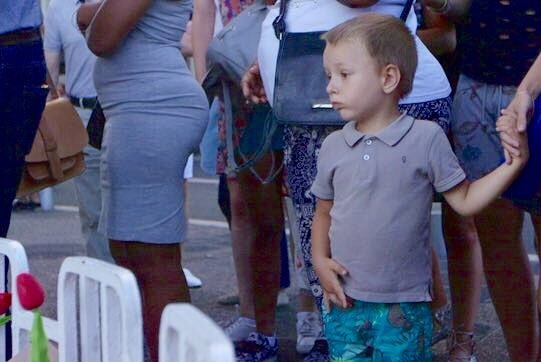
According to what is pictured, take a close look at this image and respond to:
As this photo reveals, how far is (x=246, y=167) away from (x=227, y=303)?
1.69 m

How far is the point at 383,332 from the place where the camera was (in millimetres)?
3035

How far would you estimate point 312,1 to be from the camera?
11.6ft

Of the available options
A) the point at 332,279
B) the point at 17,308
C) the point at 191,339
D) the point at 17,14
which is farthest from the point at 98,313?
the point at 17,14

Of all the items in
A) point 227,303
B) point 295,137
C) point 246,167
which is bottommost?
point 227,303

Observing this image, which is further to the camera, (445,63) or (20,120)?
(445,63)

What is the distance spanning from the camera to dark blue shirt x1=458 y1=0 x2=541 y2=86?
341cm

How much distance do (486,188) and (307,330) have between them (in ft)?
6.80

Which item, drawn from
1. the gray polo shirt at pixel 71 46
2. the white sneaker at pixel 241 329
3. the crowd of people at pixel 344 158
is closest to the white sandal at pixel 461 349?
the crowd of people at pixel 344 158

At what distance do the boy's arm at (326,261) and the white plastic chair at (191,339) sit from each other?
1285 mm

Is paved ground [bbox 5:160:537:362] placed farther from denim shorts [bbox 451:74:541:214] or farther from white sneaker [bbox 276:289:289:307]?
denim shorts [bbox 451:74:541:214]

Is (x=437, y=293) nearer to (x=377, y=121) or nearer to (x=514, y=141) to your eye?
(x=377, y=121)

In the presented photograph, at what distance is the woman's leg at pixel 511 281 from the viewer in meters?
3.79

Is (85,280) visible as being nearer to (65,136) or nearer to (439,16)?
(439,16)

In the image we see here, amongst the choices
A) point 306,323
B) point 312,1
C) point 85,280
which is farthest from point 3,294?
point 306,323
